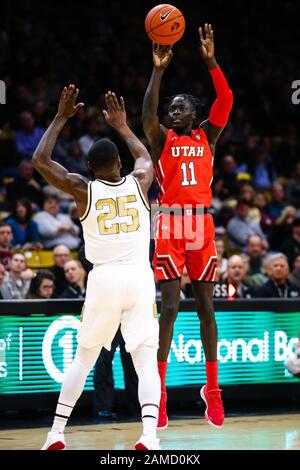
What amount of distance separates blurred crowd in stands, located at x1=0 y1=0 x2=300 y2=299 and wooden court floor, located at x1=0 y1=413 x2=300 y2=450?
1823 mm

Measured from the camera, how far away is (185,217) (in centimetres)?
827

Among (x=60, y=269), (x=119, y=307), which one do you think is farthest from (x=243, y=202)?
(x=119, y=307)

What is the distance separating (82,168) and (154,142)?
280 inches

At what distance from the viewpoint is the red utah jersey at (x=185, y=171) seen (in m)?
8.29

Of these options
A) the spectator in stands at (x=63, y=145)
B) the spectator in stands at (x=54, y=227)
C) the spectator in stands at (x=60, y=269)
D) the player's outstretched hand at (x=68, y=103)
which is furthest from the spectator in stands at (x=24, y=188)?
the player's outstretched hand at (x=68, y=103)

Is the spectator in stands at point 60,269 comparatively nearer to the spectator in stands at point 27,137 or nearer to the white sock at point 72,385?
the spectator in stands at point 27,137

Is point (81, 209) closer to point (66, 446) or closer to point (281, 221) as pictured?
point (66, 446)

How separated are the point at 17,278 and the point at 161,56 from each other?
402cm

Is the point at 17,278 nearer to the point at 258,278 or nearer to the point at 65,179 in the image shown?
the point at 258,278

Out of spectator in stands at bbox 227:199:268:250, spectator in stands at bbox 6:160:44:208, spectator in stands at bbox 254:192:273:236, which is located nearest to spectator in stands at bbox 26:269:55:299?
spectator in stands at bbox 6:160:44:208

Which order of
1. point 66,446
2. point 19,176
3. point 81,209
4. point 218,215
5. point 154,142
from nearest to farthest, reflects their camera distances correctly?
point 81,209, point 66,446, point 154,142, point 19,176, point 218,215

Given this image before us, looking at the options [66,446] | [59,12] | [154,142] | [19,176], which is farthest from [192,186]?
[59,12]

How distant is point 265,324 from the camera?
10742 millimetres

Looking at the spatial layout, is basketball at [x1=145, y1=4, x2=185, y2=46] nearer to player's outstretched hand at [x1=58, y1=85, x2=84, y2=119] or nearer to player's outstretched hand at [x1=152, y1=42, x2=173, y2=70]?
player's outstretched hand at [x1=152, y1=42, x2=173, y2=70]
